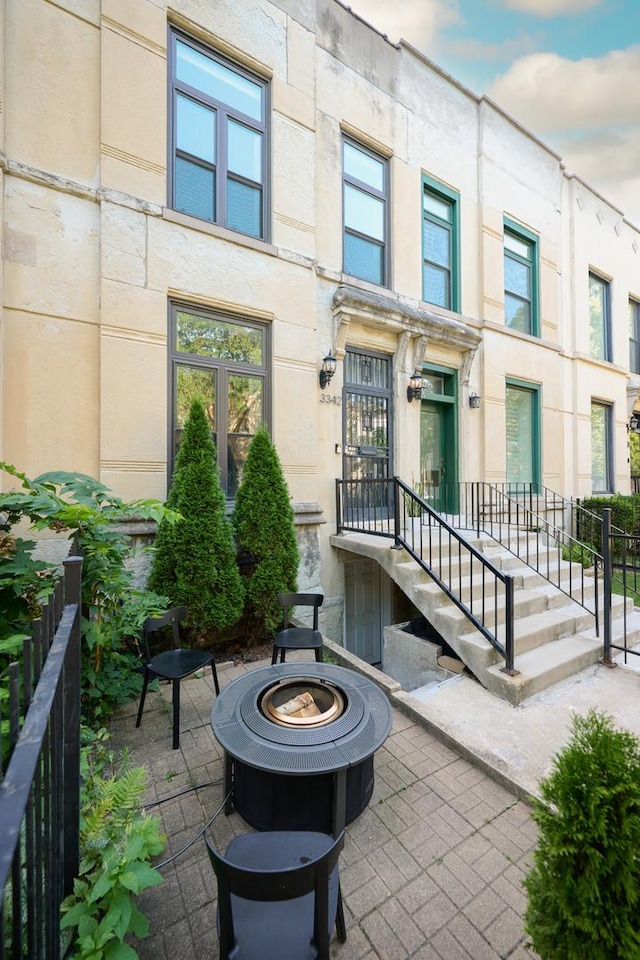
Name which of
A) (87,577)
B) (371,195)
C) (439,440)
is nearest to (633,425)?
(439,440)

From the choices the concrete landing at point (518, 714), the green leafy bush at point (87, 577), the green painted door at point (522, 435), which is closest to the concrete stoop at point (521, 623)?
the concrete landing at point (518, 714)

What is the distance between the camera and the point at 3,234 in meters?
4.12

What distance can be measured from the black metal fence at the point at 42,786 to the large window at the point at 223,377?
3.44 meters

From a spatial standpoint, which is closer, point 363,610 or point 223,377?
point 223,377

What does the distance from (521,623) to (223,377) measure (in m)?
4.62

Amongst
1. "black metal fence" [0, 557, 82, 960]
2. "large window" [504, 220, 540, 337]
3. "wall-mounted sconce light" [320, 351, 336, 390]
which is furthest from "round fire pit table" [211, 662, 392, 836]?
"large window" [504, 220, 540, 337]

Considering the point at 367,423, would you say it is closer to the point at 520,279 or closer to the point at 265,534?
the point at 265,534

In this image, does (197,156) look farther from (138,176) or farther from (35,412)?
(35,412)

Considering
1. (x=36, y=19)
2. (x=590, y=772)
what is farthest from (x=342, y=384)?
(x=590, y=772)

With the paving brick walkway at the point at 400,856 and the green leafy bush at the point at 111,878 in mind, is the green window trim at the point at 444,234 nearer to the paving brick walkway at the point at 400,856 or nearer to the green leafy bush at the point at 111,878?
Answer: the paving brick walkway at the point at 400,856

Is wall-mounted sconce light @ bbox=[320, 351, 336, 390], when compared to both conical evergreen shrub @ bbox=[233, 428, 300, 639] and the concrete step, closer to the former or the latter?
conical evergreen shrub @ bbox=[233, 428, 300, 639]

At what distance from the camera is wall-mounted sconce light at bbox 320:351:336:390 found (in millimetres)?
6027

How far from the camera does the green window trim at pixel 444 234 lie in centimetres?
765

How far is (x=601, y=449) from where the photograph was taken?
11.0m
